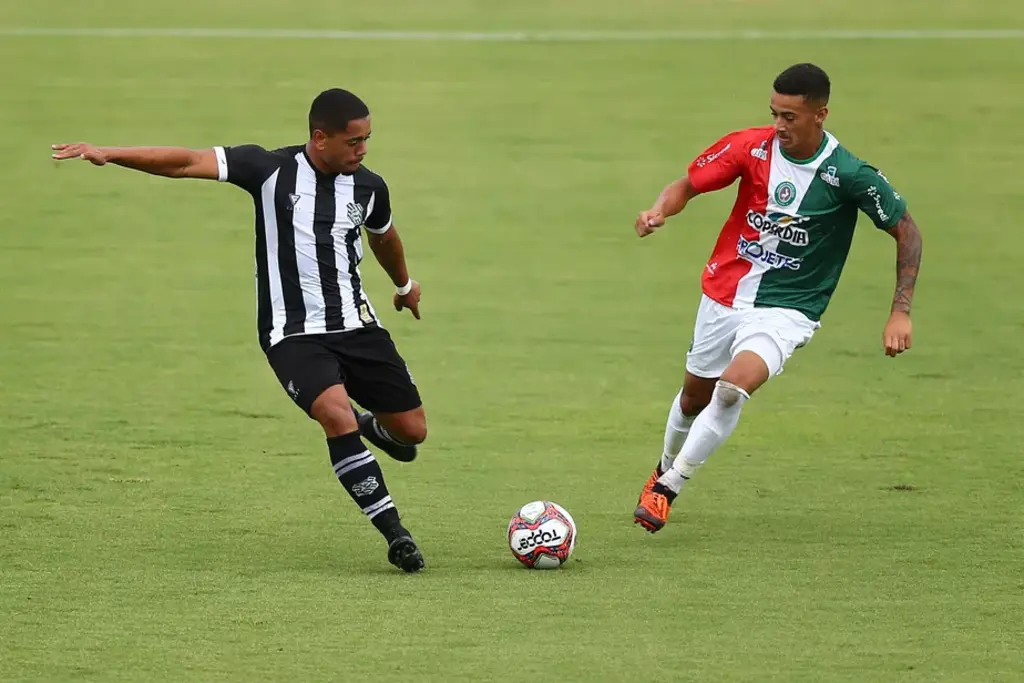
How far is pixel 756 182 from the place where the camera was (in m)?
8.12

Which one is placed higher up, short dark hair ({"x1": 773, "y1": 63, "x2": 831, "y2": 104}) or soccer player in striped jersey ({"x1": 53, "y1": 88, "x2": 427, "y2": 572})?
short dark hair ({"x1": 773, "y1": 63, "x2": 831, "y2": 104})

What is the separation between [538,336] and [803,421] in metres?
2.80

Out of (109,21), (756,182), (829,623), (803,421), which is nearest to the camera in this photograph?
(829,623)

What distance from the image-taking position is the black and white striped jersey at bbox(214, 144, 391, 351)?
7.53m

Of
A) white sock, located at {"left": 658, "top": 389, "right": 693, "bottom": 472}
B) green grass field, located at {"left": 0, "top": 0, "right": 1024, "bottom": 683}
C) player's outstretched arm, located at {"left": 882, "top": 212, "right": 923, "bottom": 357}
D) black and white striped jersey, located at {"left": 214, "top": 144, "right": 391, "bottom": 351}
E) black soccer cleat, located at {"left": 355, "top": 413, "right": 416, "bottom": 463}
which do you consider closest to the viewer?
green grass field, located at {"left": 0, "top": 0, "right": 1024, "bottom": 683}

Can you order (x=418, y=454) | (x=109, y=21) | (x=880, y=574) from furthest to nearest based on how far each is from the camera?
(x=109, y=21)
(x=418, y=454)
(x=880, y=574)

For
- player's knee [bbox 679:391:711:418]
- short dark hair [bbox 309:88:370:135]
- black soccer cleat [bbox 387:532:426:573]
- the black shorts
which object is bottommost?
black soccer cleat [bbox 387:532:426:573]

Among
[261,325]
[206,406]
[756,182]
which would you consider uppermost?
[756,182]

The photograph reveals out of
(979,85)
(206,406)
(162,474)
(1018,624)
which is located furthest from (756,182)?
(979,85)

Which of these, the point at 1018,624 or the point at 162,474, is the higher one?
the point at 1018,624

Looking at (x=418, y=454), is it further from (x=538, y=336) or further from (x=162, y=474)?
(x=538, y=336)

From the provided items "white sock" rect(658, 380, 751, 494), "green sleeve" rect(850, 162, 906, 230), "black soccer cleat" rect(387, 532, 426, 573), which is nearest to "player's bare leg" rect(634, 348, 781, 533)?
"white sock" rect(658, 380, 751, 494)

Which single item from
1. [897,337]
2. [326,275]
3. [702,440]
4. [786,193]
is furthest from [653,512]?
[326,275]

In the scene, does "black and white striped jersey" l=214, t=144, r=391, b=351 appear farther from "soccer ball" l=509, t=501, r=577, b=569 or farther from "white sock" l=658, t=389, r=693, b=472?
"white sock" l=658, t=389, r=693, b=472
